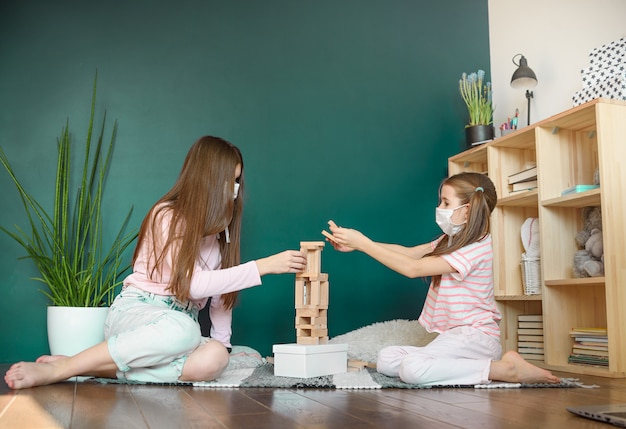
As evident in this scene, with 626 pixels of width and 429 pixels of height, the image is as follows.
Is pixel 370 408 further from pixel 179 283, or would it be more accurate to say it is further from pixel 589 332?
pixel 589 332

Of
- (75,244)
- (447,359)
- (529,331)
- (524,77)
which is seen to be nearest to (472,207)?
(447,359)

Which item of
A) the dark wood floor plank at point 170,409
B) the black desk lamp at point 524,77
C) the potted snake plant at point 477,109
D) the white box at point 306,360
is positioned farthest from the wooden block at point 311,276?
the black desk lamp at point 524,77

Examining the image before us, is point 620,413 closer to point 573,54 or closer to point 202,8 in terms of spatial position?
point 573,54

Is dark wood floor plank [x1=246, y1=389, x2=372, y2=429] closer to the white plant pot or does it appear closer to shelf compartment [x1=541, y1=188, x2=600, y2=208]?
the white plant pot

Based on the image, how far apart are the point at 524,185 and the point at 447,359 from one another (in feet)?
4.12

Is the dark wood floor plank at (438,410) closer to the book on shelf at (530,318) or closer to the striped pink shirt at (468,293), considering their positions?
the striped pink shirt at (468,293)

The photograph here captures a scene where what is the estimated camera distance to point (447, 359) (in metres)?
1.85

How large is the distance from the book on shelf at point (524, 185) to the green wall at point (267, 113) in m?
0.45

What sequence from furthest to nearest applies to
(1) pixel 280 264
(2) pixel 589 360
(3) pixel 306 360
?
(2) pixel 589 360 < (1) pixel 280 264 < (3) pixel 306 360

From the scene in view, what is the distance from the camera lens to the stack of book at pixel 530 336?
274 centimetres

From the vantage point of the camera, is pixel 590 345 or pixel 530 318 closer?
pixel 590 345

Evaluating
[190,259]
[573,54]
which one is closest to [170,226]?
[190,259]

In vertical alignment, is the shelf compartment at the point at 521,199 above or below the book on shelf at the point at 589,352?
above

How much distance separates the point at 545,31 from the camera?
3.09 m
